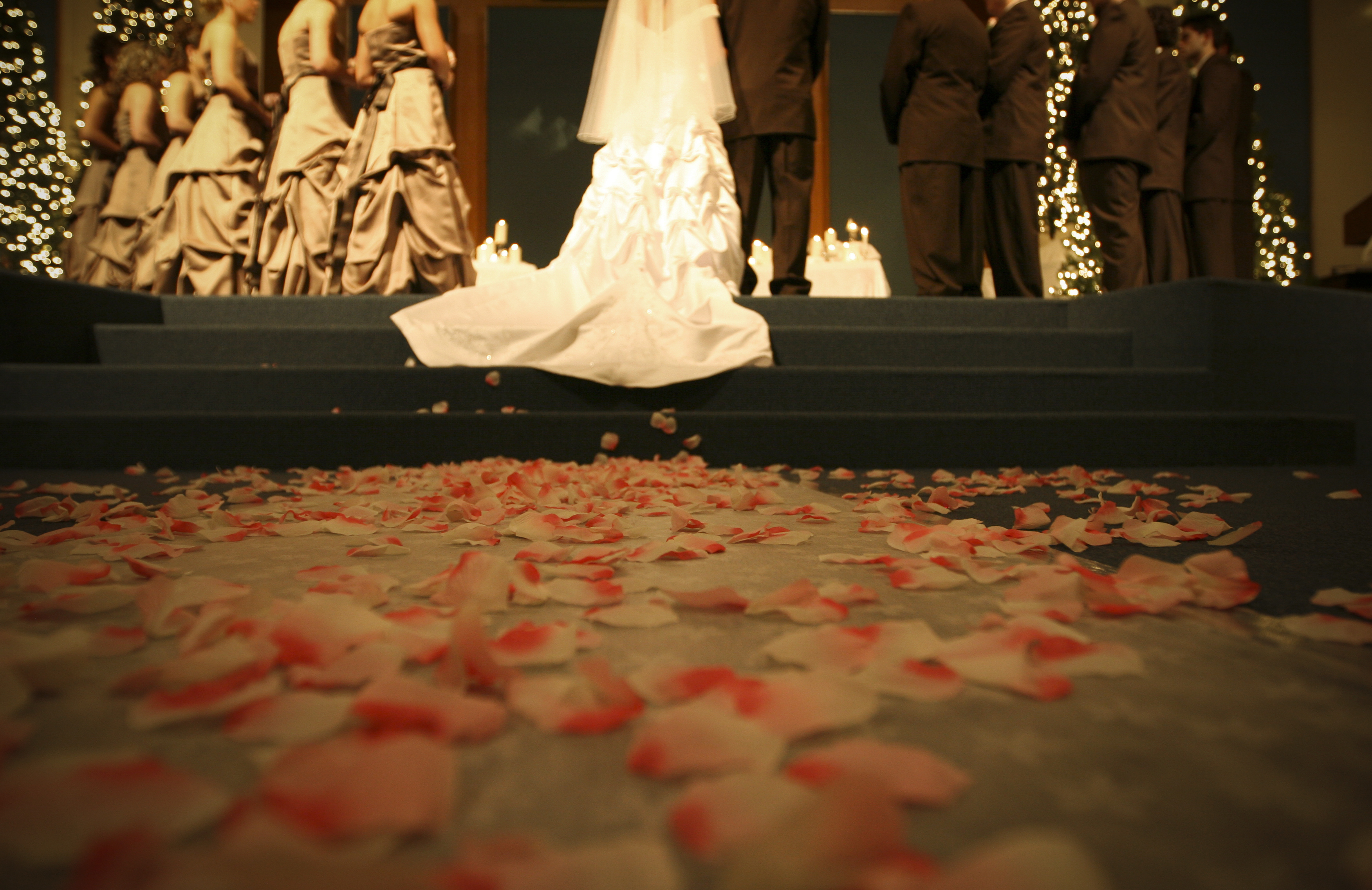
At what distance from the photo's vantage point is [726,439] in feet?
7.03

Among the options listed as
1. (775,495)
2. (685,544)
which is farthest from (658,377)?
(685,544)

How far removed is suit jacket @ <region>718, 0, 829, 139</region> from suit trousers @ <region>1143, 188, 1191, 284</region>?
2.02 metres

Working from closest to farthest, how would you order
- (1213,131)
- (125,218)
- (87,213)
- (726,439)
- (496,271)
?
(726,439)
(1213,131)
(125,218)
(87,213)
(496,271)

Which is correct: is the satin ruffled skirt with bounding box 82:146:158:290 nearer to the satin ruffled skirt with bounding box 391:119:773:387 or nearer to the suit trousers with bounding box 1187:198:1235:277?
the satin ruffled skirt with bounding box 391:119:773:387

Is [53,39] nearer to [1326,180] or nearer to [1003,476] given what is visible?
[1003,476]

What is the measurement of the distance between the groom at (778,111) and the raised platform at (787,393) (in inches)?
21.4

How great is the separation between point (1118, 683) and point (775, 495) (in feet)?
3.12

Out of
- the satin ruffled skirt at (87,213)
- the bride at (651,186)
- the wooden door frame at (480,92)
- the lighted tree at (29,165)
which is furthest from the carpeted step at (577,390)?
the wooden door frame at (480,92)

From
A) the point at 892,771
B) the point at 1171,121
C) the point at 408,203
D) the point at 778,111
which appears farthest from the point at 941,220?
the point at 892,771

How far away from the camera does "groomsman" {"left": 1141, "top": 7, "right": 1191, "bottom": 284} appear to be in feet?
12.8

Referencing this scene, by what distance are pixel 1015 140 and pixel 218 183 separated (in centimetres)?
428

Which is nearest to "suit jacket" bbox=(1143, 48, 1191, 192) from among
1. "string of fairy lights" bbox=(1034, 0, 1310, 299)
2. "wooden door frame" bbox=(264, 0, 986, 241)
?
"string of fairy lights" bbox=(1034, 0, 1310, 299)

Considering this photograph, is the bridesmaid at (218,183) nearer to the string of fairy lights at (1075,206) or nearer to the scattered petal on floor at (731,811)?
the scattered petal on floor at (731,811)

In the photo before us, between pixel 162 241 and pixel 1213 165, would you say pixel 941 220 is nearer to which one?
pixel 1213 165
